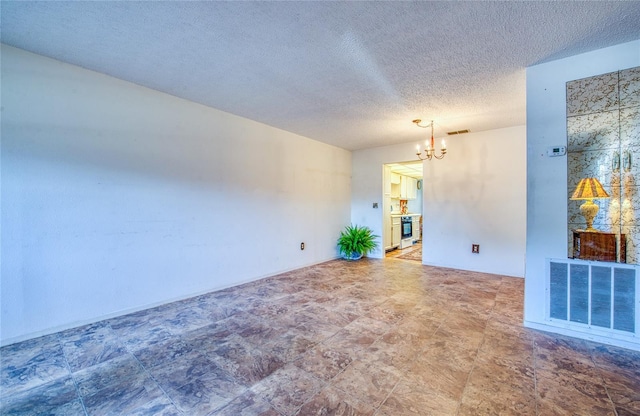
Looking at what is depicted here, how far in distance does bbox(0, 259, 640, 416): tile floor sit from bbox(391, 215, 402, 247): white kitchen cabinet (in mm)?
3630

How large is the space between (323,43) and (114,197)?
8.63ft

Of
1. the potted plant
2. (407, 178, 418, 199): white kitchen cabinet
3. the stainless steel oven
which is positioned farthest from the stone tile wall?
(407, 178, 418, 199): white kitchen cabinet

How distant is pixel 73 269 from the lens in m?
2.53

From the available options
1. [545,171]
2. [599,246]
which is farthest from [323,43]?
[599,246]

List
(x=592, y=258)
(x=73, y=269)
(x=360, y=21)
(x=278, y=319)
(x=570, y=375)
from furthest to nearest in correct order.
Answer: (x=278, y=319) < (x=73, y=269) < (x=592, y=258) < (x=360, y=21) < (x=570, y=375)

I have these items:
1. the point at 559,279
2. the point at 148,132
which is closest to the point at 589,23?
the point at 559,279

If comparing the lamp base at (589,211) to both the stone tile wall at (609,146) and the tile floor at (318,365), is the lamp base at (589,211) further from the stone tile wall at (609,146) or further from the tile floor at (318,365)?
the tile floor at (318,365)

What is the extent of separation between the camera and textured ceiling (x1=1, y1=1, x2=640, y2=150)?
6.03ft

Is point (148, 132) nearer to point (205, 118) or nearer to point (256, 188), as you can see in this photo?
point (205, 118)

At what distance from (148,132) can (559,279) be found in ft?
15.0

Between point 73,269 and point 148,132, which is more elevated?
point 148,132

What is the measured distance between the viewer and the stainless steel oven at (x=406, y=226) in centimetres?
716

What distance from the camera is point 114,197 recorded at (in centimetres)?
278

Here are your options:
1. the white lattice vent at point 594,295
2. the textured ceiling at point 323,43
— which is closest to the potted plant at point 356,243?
the textured ceiling at point 323,43
